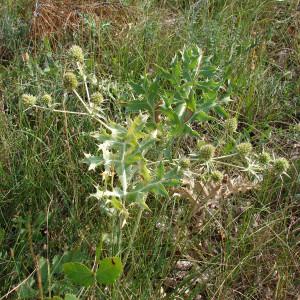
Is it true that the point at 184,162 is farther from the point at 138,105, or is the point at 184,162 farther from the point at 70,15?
the point at 70,15

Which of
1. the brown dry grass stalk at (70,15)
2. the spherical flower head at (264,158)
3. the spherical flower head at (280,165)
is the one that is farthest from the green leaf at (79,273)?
the brown dry grass stalk at (70,15)

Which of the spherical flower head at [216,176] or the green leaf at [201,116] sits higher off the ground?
the green leaf at [201,116]

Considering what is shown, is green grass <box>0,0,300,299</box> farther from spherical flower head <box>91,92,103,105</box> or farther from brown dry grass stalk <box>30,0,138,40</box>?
spherical flower head <box>91,92,103,105</box>

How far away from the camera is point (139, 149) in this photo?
5.57ft

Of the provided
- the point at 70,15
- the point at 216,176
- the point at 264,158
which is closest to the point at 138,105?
the point at 216,176

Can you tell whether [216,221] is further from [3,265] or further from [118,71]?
[118,71]

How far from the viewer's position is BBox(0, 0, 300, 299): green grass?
1.87 m

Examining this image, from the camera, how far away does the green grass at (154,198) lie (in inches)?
73.5

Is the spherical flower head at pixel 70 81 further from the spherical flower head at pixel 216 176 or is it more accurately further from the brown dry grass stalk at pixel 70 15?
the brown dry grass stalk at pixel 70 15

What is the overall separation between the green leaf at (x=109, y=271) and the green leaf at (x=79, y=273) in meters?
0.03

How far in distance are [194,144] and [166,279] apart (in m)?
0.80

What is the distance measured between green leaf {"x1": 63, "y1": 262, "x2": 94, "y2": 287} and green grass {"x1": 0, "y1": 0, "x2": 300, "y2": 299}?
0.21 meters

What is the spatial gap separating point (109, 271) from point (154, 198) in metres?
0.75

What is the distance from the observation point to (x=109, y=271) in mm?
1419
